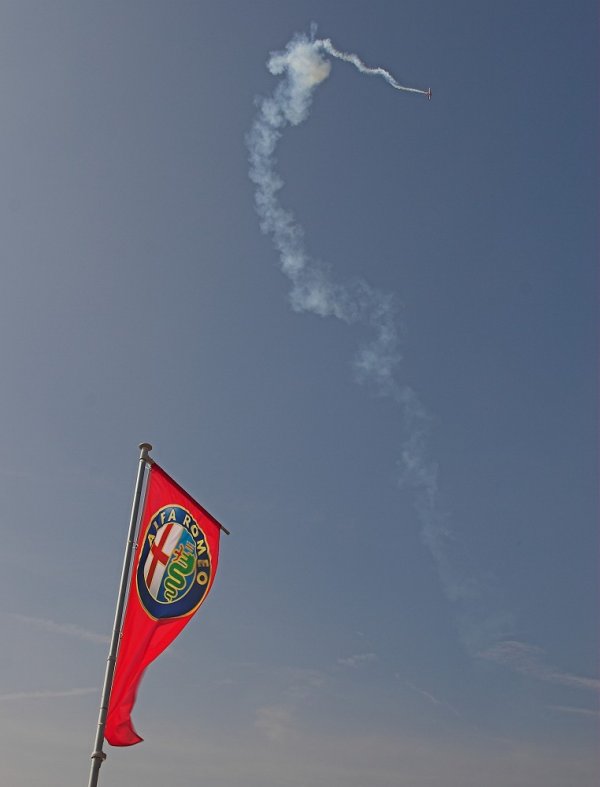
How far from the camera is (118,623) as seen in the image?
19562 millimetres

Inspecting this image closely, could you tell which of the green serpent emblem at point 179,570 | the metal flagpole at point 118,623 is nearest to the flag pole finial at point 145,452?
the metal flagpole at point 118,623

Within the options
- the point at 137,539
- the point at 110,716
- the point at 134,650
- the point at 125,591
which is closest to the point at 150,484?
the point at 137,539

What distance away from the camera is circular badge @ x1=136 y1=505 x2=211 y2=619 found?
20.6m

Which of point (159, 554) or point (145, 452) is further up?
point (145, 452)

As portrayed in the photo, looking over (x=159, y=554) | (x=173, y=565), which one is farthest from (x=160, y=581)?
(x=159, y=554)

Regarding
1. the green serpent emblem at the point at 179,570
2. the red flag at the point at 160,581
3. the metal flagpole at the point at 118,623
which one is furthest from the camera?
the green serpent emblem at the point at 179,570

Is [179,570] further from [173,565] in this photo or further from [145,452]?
[145,452]

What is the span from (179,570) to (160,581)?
726 mm

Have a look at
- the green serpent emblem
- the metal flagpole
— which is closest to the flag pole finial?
the metal flagpole

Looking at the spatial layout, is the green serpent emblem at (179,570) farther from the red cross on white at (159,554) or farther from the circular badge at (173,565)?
the red cross on white at (159,554)

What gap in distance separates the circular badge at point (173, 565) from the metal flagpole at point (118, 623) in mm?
458

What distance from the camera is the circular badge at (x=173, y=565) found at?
20594 millimetres

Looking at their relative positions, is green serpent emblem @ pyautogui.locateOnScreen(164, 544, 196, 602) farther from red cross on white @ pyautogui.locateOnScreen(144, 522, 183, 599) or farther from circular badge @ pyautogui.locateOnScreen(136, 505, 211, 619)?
red cross on white @ pyautogui.locateOnScreen(144, 522, 183, 599)

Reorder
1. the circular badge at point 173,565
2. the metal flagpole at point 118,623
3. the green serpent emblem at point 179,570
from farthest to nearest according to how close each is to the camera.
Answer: the green serpent emblem at point 179,570 → the circular badge at point 173,565 → the metal flagpole at point 118,623
